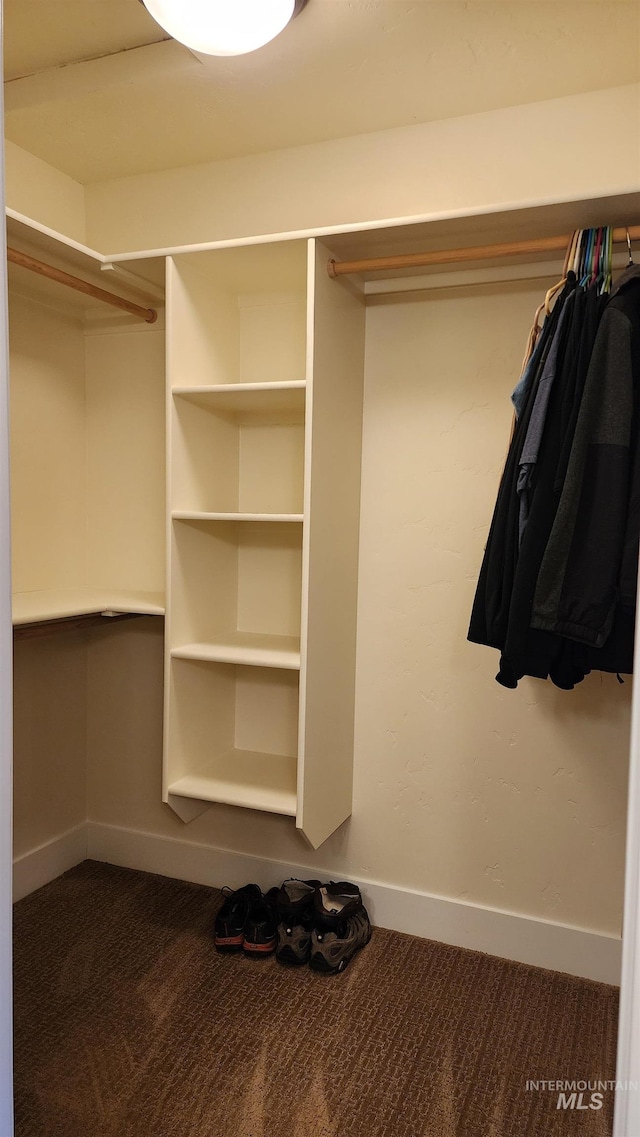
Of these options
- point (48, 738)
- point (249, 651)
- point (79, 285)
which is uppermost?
point (79, 285)

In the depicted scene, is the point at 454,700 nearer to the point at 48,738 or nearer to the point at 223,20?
the point at 48,738

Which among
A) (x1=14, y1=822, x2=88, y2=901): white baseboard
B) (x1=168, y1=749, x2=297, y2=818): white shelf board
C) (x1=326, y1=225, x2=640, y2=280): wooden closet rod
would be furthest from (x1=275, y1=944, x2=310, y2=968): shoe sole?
(x1=326, y1=225, x2=640, y2=280): wooden closet rod

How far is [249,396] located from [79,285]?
2.09ft

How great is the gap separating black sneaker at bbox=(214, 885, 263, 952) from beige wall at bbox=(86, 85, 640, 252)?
2151 mm

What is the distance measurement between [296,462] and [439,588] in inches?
25.8

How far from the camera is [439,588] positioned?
231 cm

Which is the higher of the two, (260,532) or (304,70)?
(304,70)

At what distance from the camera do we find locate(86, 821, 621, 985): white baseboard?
2158mm

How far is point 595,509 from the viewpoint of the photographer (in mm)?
1576

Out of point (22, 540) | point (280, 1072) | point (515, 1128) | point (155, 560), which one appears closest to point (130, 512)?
point (155, 560)

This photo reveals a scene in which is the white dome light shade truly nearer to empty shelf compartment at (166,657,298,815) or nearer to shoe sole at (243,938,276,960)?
empty shelf compartment at (166,657,298,815)

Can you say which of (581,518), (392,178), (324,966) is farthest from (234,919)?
(392,178)

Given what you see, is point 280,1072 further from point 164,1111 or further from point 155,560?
point 155,560

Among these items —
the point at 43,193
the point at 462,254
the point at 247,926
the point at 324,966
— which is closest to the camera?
the point at 462,254
